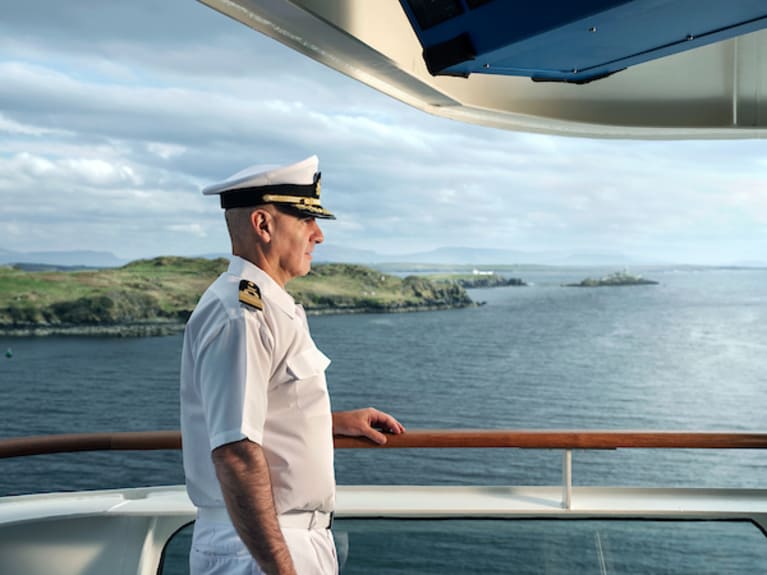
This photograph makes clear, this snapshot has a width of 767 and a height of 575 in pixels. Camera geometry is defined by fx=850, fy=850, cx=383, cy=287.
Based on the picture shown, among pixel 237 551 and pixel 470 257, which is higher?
pixel 237 551

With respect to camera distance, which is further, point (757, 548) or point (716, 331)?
point (716, 331)

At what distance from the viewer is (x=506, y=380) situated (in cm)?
4044

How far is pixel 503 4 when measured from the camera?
1.20 m

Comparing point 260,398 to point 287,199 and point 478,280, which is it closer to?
point 287,199

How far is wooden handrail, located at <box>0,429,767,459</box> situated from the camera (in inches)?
61.6

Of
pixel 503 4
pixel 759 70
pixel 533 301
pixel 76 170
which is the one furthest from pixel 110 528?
pixel 533 301

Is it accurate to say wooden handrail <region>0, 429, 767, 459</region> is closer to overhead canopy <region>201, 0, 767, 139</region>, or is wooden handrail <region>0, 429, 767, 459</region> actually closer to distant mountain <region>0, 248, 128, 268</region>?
overhead canopy <region>201, 0, 767, 139</region>

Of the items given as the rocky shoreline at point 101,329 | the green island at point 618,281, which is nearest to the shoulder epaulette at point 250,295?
the rocky shoreline at point 101,329

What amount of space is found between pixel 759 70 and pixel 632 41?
1.46 metres

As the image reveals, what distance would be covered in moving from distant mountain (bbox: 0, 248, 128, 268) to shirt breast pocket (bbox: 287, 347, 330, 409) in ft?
133

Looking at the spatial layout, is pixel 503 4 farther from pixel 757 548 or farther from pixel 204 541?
pixel 757 548

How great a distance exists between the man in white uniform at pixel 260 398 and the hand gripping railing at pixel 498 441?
0.48 m

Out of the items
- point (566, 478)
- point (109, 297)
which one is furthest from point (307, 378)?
point (109, 297)

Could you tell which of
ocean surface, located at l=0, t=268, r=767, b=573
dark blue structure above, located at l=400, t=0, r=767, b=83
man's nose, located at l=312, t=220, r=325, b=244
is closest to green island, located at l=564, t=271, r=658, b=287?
ocean surface, located at l=0, t=268, r=767, b=573
